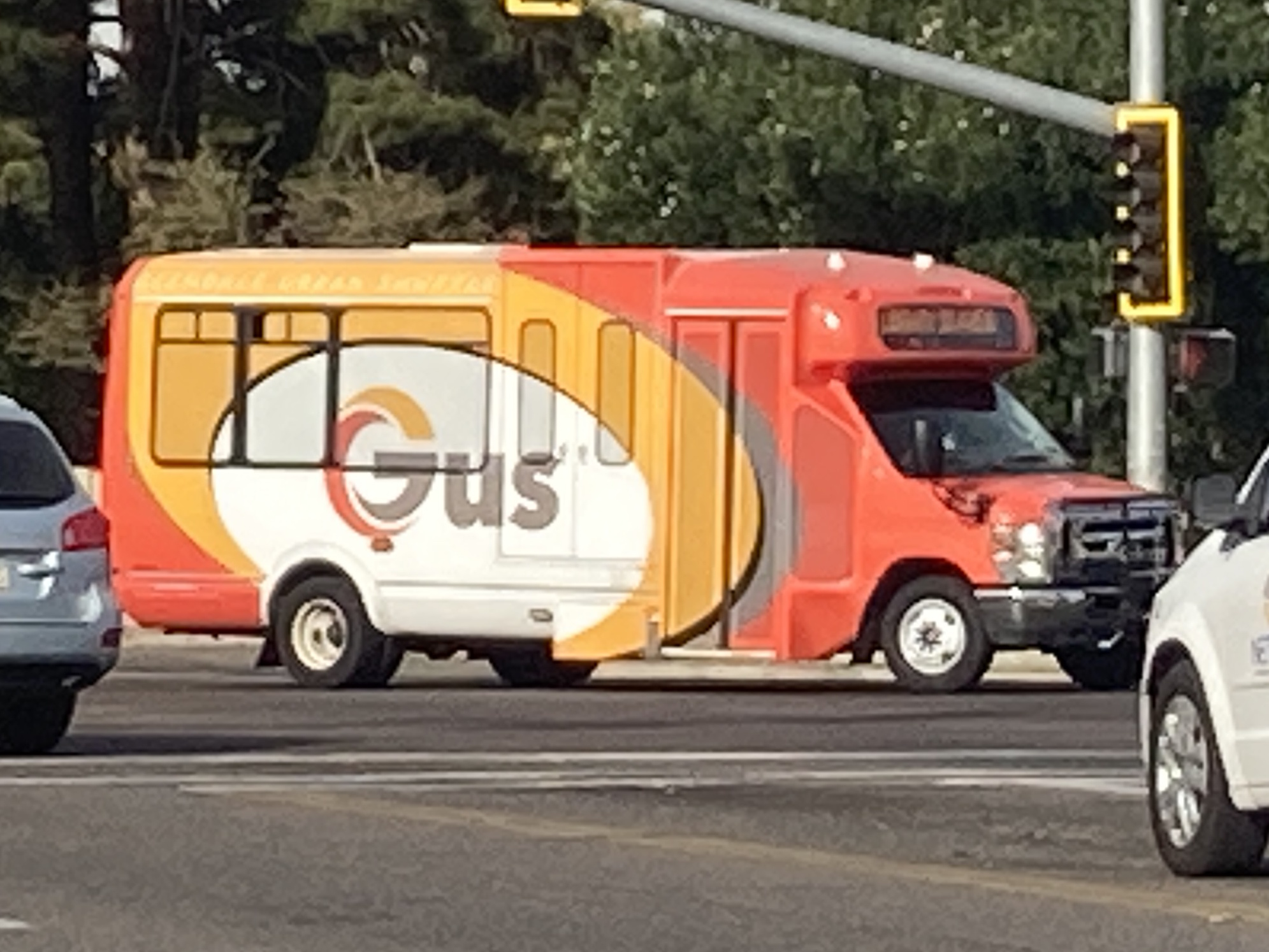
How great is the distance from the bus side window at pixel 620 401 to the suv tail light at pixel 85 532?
25.1 ft

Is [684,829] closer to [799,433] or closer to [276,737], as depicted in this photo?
[276,737]

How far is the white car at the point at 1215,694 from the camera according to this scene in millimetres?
14312

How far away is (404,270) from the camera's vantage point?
2884cm

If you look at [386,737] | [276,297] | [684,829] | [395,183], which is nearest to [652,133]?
[395,183]

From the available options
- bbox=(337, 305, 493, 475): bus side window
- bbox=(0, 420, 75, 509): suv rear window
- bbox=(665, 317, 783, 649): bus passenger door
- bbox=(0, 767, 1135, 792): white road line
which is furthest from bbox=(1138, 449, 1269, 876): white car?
bbox=(337, 305, 493, 475): bus side window

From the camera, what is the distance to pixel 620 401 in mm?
28281

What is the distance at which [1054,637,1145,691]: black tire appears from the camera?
92.8 feet

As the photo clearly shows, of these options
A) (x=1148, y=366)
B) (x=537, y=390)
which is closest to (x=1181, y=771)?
(x=537, y=390)

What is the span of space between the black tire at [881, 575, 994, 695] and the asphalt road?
1795 mm

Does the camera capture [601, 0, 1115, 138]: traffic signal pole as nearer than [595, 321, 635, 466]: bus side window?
No

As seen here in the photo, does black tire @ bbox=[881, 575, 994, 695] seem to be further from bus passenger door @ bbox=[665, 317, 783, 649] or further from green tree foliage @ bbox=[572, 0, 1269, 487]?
green tree foliage @ bbox=[572, 0, 1269, 487]

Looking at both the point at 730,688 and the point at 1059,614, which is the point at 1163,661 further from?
the point at 730,688

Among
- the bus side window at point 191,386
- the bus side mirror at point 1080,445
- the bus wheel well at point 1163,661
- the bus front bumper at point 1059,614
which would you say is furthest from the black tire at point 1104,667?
the bus wheel well at point 1163,661

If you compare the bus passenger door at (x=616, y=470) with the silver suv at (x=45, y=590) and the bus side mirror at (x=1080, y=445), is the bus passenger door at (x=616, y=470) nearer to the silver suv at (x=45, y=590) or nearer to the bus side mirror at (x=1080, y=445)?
the silver suv at (x=45, y=590)
